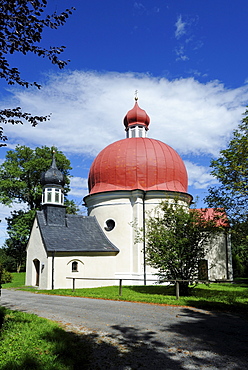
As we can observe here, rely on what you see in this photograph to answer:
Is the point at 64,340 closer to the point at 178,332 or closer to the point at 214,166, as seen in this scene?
the point at 178,332

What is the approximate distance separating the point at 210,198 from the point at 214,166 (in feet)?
5.03

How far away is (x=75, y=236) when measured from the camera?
2231cm

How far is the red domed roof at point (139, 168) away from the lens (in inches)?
936

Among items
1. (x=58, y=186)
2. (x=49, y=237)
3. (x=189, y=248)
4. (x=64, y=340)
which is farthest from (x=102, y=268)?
(x=64, y=340)

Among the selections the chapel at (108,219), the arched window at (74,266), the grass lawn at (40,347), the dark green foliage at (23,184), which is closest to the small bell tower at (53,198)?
the chapel at (108,219)

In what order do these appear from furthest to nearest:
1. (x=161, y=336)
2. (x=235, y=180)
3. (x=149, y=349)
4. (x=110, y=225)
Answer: (x=110, y=225)
(x=235, y=180)
(x=161, y=336)
(x=149, y=349)

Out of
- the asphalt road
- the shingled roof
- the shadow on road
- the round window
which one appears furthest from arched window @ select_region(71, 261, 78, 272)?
the shadow on road

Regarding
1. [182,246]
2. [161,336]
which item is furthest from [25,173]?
[161,336]

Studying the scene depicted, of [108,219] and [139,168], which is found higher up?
[139,168]

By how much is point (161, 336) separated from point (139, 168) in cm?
1787

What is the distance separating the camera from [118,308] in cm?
1038

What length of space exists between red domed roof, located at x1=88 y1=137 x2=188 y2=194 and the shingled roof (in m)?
2.86

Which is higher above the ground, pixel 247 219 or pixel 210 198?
pixel 210 198

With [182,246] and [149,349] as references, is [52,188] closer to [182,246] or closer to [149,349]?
[182,246]
